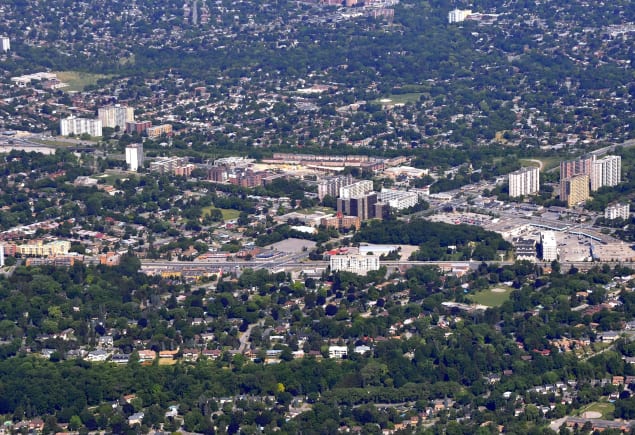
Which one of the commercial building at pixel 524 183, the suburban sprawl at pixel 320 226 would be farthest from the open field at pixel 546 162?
the commercial building at pixel 524 183

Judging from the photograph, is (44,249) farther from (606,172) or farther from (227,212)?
(606,172)

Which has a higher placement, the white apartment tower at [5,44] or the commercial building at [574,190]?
the white apartment tower at [5,44]

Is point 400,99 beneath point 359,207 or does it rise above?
above

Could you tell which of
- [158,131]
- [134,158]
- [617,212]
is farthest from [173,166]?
[617,212]

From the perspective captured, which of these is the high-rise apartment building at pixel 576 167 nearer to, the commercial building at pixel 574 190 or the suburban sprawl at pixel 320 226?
the suburban sprawl at pixel 320 226

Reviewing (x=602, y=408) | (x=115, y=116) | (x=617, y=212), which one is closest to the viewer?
(x=602, y=408)

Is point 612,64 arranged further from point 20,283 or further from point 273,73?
point 20,283

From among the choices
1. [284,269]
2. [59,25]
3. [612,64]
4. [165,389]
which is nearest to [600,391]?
[165,389]
